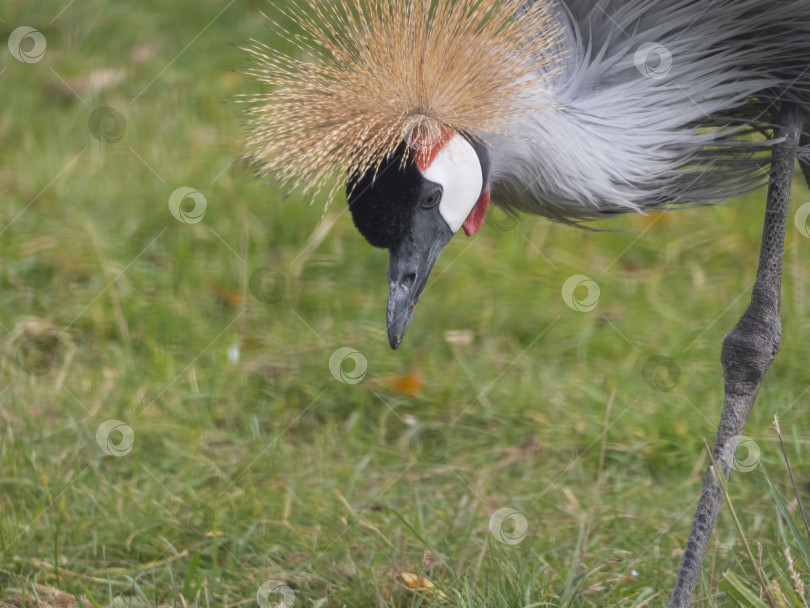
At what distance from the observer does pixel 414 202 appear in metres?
1.91

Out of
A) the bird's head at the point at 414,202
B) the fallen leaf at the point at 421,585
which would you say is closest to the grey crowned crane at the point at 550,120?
the bird's head at the point at 414,202

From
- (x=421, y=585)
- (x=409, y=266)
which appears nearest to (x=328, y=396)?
(x=421, y=585)

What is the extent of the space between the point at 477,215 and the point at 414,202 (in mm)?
233

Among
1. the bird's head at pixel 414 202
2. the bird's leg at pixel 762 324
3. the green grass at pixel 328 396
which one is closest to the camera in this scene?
the bird's head at pixel 414 202

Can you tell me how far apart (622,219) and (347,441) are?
1.38 m

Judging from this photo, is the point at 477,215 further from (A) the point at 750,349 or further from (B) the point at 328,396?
(B) the point at 328,396

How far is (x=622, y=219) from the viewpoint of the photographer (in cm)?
374

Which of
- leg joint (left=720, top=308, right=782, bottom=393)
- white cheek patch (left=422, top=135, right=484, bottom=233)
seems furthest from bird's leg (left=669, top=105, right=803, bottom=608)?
white cheek patch (left=422, top=135, right=484, bottom=233)

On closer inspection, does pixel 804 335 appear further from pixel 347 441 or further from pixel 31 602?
pixel 31 602

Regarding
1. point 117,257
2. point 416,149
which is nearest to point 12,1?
point 117,257

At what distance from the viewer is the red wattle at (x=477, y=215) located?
81.4 inches

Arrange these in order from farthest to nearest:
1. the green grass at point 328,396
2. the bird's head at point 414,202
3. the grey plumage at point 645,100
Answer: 1. the green grass at point 328,396
2. the grey plumage at point 645,100
3. the bird's head at point 414,202

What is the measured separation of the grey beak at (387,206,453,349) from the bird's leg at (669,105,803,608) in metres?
0.67

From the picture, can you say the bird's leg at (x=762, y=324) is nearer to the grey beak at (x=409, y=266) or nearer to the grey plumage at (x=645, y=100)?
the grey plumage at (x=645, y=100)
